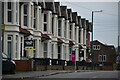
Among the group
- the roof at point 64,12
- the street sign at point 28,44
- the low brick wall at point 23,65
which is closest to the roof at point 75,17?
the roof at point 64,12

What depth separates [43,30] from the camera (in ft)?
140

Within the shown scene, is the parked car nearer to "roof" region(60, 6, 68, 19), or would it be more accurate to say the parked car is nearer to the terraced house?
the terraced house

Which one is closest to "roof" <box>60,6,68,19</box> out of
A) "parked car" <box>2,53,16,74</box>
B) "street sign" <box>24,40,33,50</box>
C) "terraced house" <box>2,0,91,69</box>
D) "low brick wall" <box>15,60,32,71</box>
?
"terraced house" <box>2,0,91,69</box>

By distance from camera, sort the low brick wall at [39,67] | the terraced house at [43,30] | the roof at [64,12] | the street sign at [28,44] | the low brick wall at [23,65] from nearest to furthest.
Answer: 1. the street sign at [28,44]
2. the low brick wall at [23,65]
3. the terraced house at [43,30]
4. the low brick wall at [39,67]
5. the roof at [64,12]

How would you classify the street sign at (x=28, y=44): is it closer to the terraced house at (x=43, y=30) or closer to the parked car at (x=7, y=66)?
the terraced house at (x=43, y=30)

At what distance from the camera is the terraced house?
31.2m

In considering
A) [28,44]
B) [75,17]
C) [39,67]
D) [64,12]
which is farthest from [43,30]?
[75,17]

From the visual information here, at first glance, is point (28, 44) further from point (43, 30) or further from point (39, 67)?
point (43, 30)

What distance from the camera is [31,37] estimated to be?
119ft

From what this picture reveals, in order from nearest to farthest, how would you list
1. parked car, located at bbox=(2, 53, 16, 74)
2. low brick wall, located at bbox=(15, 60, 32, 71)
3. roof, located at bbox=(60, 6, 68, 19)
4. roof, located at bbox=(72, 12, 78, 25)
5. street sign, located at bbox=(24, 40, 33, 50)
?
parked car, located at bbox=(2, 53, 16, 74) → street sign, located at bbox=(24, 40, 33, 50) → low brick wall, located at bbox=(15, 60, 32, 71) → roof, located at bbox=(60, 6, 68, 19) → roof, located at bbox=(72, 12, 78, 25)

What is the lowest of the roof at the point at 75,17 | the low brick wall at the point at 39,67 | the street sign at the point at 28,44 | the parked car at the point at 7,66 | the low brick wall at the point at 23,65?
the low brick wall at the point at 39,67

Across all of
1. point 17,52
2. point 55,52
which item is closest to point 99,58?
point 55,52

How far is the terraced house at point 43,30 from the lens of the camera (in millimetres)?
31188

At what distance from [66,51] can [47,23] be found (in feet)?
39.3
